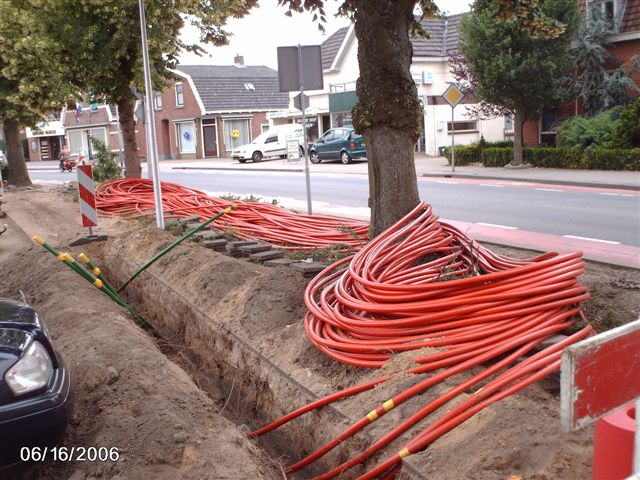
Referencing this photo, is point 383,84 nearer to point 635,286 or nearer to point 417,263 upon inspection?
point 417,263

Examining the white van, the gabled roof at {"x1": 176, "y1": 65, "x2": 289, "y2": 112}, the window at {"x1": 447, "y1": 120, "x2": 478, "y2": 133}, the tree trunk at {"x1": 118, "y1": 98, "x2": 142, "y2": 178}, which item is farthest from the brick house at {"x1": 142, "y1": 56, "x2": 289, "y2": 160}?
the tree trunk at {"x1": 118, "y1": 98, "x2": 142, "y2": 178}

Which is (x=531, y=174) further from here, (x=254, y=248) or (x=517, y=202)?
(x=254, y=248)

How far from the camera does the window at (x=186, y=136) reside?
170 feet

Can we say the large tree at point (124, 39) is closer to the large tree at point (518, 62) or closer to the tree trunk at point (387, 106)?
the tree trunk at point (387, 106)

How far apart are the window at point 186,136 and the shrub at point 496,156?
29949mm

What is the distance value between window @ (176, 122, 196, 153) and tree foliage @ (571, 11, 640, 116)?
106ft

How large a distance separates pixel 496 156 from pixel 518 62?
3.73m

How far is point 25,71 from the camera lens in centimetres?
2131

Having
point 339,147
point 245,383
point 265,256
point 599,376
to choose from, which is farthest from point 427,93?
point 599,376

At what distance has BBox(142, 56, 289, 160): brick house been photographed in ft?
168

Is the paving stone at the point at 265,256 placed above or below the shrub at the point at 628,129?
below

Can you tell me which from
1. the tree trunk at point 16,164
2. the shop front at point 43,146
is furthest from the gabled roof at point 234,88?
the tree trunk at point 16,164

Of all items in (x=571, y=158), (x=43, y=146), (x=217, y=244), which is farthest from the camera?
(x=43, y=146)

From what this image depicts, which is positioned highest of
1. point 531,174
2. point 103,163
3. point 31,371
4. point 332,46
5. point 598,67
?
point 332,46
